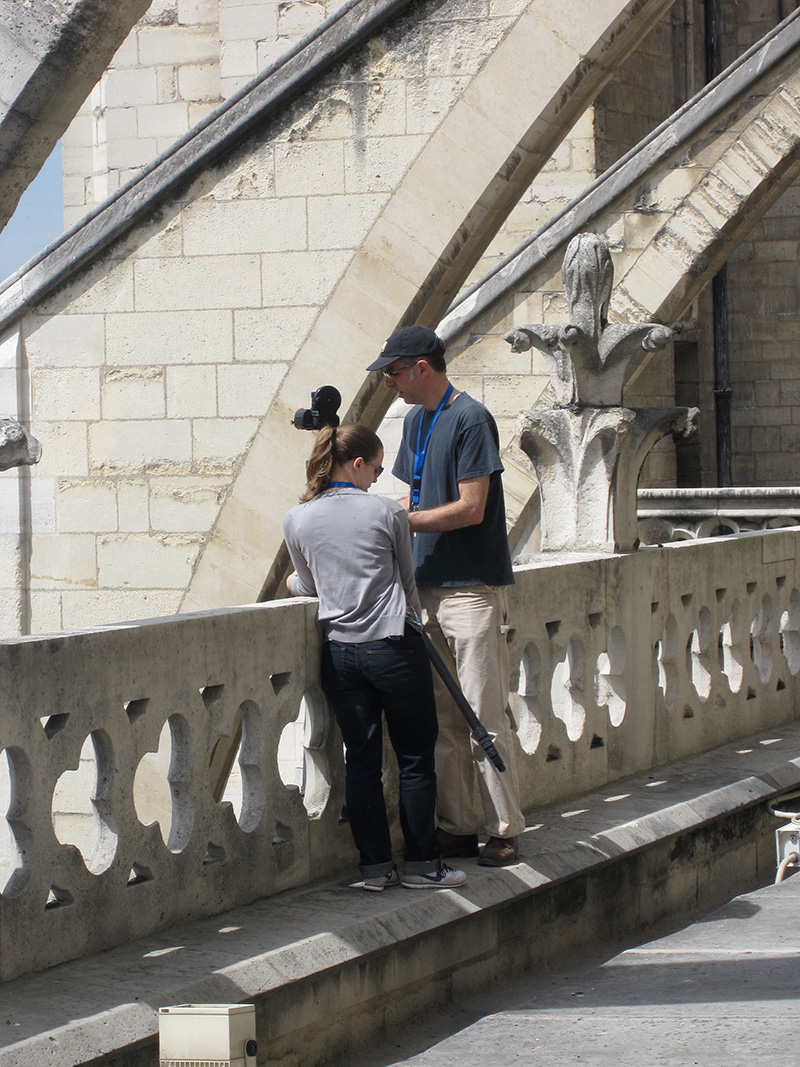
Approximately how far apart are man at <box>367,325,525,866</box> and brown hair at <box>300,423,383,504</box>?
0.20 m

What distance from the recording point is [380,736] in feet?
11.7

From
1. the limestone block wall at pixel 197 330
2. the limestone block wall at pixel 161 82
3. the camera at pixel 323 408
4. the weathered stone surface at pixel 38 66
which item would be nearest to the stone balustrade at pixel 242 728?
the camera at pixel 323 408

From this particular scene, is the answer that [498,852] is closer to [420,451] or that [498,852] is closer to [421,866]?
[421,866]

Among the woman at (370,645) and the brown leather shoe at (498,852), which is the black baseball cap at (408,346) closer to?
the woman at (370,645)

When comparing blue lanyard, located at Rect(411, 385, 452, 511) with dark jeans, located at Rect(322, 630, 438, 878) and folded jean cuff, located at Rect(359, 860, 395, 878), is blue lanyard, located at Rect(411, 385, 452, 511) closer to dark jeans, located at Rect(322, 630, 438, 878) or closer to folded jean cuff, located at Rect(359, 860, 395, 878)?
dark jeans, located at Rect(322, 630, 438, 878)

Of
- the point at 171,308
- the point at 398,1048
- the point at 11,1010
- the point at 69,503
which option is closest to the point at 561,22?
the point at 171,308

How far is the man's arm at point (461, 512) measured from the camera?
362 cm

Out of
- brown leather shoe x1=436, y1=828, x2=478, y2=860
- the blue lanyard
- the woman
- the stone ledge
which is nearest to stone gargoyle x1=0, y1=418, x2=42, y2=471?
the stone ledge

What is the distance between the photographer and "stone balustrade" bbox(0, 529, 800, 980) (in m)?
3.03

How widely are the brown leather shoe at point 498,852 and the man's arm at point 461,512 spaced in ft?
2.74

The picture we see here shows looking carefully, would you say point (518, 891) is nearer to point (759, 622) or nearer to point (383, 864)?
point (383, 864)

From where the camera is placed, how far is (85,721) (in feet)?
10.2

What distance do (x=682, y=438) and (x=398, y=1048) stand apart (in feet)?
8.68

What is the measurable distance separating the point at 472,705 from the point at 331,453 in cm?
75
